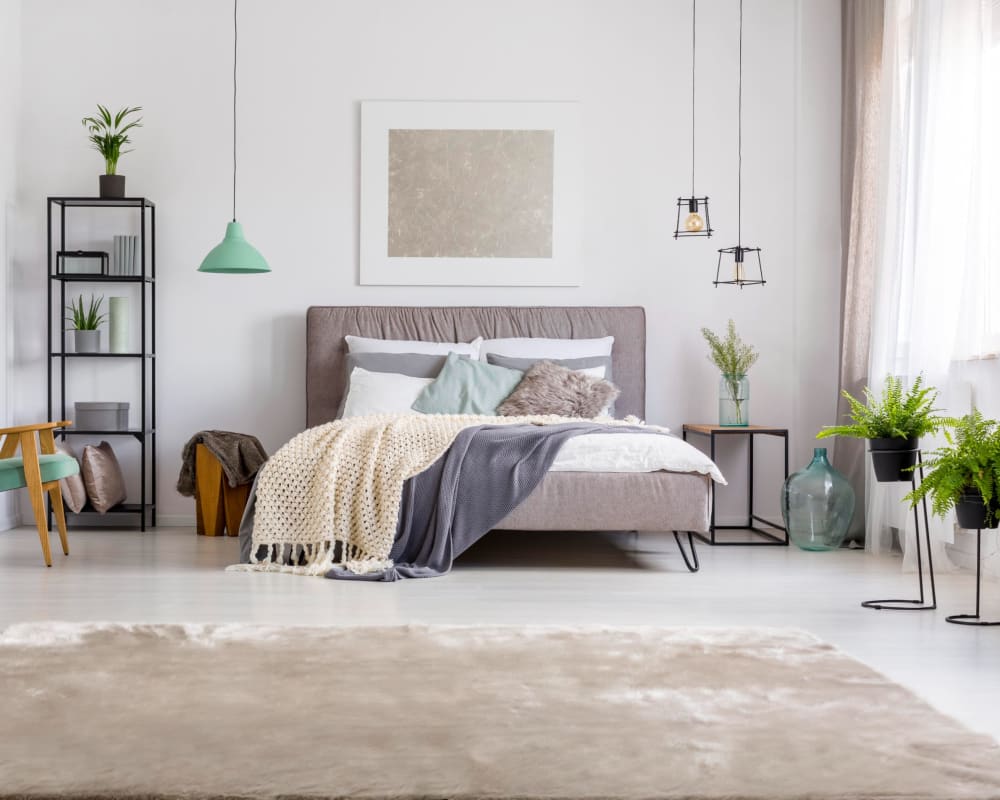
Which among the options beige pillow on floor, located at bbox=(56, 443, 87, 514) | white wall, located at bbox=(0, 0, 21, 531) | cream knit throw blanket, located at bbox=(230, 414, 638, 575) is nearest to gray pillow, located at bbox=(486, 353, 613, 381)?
cream knit throw blanket, located at bbox=(230, 414, 638, 575)

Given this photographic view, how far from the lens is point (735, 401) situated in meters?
5.38

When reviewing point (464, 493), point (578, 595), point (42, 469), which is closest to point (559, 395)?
point (464, 493)

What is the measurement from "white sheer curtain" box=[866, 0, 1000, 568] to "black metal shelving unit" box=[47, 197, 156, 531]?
3720 millimetres

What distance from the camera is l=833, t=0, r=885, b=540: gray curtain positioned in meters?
5.11

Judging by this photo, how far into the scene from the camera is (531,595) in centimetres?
367

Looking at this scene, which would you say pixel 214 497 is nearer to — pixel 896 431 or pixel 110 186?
pixel 110 186

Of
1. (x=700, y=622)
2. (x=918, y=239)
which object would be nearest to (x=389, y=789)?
(x=700, y=622)

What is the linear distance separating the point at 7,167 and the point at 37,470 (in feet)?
7.13

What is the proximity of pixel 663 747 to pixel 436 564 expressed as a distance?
228 cm

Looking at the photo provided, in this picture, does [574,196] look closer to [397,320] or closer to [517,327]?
[517,327]

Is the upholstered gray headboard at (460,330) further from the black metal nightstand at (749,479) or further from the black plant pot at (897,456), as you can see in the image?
the black plant pot at (897,456)

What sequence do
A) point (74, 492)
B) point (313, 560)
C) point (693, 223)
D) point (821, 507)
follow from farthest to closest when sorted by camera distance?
point (74, 492), point (693, 223), point (821, 507), point (313, 560)

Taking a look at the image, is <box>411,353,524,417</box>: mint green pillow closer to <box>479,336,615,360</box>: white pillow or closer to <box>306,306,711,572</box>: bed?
<box>479,336,615,360</box>: white pillow

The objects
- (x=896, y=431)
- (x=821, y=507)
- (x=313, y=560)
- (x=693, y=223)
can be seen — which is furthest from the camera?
(x=693, y=223)
